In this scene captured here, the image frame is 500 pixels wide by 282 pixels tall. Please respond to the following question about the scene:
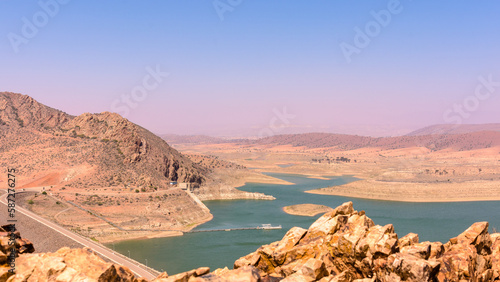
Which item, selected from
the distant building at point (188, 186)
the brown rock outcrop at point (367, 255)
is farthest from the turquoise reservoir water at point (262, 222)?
the brown rock outcrop at point (367, 255)

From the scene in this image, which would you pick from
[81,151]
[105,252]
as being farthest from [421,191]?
[81,151]

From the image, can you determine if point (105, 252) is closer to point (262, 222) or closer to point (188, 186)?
point (262, 222)

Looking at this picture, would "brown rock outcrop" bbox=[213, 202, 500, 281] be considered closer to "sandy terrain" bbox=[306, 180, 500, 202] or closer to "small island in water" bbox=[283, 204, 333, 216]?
"small island in water" bbox=[283, 204, 333, 216]

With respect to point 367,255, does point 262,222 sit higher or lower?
lower

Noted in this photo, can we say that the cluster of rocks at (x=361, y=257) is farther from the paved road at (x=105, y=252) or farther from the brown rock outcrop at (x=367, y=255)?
the paved road at (x=105, y=252)

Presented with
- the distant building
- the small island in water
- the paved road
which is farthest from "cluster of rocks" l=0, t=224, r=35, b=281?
the distant building

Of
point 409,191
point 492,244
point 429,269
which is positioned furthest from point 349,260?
point 409,191

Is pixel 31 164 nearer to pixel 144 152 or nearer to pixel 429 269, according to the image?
pixel 144 152
